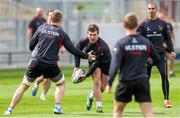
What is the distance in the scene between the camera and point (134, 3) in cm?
4422

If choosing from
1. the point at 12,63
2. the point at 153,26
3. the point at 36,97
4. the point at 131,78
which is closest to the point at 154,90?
the point at 36,97

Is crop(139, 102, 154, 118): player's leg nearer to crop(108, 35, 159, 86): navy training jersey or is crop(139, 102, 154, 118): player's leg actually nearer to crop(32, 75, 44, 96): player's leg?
crop(108, 35, 159, 86): navy training jersey

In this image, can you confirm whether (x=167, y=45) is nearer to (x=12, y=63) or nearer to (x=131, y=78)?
(x=131, y=78)

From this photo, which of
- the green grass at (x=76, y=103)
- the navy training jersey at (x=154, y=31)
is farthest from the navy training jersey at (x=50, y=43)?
the navy training jersey at (x=154, y=31)

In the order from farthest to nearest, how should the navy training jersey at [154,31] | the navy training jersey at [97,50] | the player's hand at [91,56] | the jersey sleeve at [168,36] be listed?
1. the jersey sleeve at [168,36]
2. the navy training jersey at [154,31]
3. the navy training jersey at [97,50]
4. the player's hand at [91,56]

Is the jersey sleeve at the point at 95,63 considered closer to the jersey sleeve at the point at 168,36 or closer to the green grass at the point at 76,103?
the green grass at the point at 76,103

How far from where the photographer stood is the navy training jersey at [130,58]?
46.6 feet

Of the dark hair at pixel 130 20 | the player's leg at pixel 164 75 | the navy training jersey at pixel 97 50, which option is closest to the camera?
the dark hair at pixel 130 20

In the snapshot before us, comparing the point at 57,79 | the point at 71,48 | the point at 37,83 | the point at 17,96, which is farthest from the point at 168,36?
the point at 37,83

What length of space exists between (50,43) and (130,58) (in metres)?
4.53

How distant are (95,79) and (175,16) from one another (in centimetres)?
2480

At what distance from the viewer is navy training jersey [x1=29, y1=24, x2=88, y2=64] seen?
1855cm

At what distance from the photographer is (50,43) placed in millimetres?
18562

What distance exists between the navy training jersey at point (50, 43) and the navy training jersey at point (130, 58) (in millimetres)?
4317
